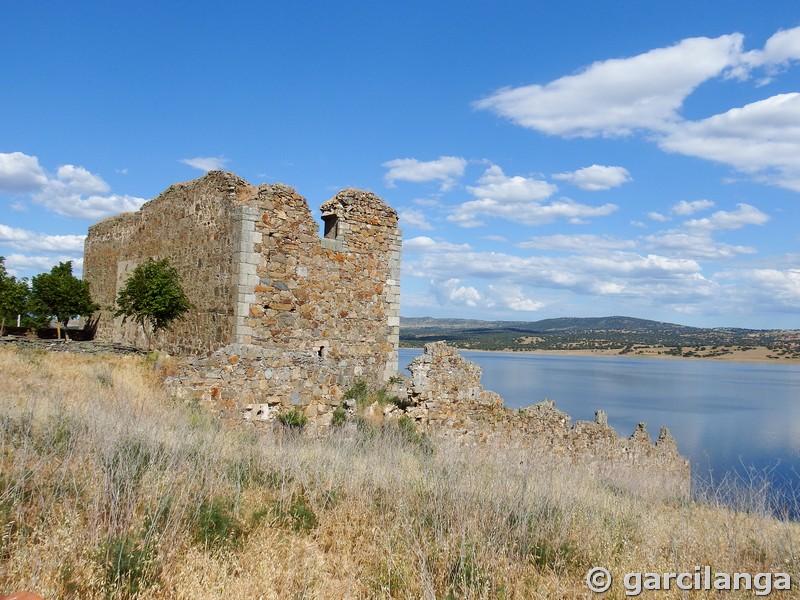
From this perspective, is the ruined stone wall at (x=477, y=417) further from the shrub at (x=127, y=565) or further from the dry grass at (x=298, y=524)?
the shrub at (x=127, y=565)

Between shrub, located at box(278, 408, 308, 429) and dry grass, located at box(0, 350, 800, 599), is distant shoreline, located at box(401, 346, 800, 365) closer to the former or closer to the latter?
shrub, located at box(278, 408, 308, 429)

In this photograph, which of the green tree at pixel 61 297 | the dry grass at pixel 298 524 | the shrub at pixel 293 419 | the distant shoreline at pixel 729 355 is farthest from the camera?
the distant shoreline at pixel 729 355

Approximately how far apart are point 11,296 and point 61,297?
8771 millimetres

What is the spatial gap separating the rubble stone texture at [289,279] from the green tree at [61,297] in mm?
6687

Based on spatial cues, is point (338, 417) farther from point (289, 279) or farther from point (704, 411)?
point (704, 411)

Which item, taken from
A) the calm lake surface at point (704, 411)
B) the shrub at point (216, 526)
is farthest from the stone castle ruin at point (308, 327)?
the calm lake surface at point (704, 411)

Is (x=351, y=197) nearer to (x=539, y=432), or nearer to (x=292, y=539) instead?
(x=539, y=432)

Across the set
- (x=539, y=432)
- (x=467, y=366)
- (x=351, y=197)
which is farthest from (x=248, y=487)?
(x=351, y=197)

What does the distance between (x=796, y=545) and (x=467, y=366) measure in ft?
22.6

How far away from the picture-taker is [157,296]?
14148 mm

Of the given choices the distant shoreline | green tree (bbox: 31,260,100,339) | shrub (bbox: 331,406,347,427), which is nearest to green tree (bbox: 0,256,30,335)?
green tree (bbox: 31,260,100,339)

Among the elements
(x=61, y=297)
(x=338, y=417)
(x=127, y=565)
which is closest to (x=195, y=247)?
(x=338, y=417)

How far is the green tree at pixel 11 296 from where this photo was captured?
2717cm

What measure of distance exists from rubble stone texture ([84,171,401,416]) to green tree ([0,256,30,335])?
1577cm
